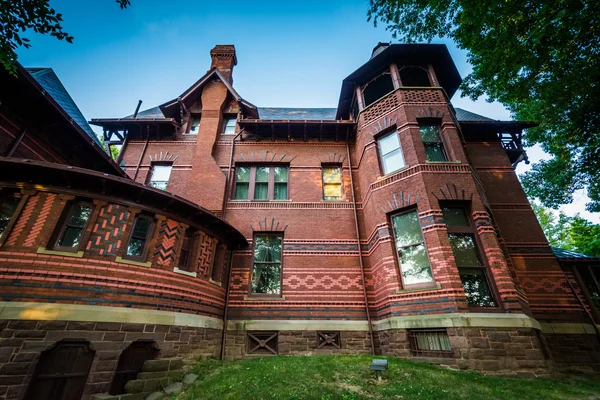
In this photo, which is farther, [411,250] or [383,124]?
[383,124]

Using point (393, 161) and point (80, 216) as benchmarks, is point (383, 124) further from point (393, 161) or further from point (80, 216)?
point (80, 216)

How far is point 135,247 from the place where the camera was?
670 cm

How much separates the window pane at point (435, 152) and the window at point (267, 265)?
6629 mm

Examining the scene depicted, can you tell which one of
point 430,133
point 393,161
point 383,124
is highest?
point 383,124

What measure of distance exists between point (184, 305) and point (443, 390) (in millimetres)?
6361

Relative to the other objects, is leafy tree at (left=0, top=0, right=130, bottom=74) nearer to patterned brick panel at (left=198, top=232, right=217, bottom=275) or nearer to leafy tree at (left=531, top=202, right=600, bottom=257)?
patterned brick panel at (left=198, top=232, right=217, bottom=275)

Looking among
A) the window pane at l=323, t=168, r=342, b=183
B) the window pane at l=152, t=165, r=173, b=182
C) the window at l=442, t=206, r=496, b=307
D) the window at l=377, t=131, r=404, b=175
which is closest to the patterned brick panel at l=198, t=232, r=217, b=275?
the window pane at l=152, t=165, r=173, b=182

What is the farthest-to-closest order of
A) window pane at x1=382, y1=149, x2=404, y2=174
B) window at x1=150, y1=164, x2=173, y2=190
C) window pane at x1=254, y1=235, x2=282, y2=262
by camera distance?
window at x1=150, y1=164, x2=173, y2=190 < window pane at x1=254, y1=235, x2=282, y2=262 < window pane at x1=382, y1=149, x2=404, y2=174

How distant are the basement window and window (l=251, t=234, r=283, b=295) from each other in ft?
27.2

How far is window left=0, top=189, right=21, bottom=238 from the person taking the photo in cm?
553

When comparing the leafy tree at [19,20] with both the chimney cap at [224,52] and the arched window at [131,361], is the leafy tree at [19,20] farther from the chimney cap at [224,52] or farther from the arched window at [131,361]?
the chimney cap at [224,52]

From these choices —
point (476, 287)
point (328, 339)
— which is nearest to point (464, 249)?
point (476, 287)

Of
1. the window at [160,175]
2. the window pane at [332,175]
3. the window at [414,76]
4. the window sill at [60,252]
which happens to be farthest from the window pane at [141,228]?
the window at [414,76]

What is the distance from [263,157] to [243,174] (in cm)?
126
